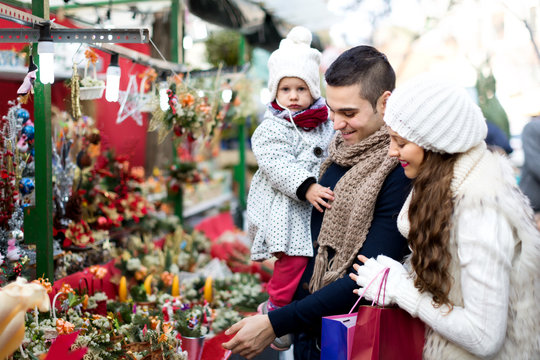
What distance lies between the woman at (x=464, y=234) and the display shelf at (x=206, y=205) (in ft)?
13.5

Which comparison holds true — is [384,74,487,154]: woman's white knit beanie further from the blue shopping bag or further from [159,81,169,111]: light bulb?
[159,81,169,111]: light bulb

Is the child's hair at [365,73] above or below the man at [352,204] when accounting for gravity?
above

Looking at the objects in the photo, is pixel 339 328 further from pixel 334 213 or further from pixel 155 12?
pixel 155 12

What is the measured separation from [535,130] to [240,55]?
139 inches

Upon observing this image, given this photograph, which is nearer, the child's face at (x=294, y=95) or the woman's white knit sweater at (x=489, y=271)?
the woman's white knit sweater at (x=489, y=271)

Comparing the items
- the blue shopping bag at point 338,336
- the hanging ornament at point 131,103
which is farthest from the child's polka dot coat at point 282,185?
the hanging ornament at point 131,103

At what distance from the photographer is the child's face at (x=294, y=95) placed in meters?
2.12

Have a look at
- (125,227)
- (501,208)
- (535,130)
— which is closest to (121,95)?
(125,227)

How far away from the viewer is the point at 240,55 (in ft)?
18.9

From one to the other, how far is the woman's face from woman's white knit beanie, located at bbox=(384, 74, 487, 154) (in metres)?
0.02

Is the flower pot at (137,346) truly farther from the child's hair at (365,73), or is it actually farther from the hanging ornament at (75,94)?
the child's hair at (365,73)

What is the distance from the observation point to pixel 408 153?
138 centimetres

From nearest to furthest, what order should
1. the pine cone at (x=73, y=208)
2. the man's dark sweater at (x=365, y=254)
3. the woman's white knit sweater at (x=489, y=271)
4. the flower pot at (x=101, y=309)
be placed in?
the woman's white knit sweater at (x=489, y=271) → the man's dark sweater at (x=365, y=254) → the flower pot at (x=101, y=309) → the pine cone at (x=73, y=208)

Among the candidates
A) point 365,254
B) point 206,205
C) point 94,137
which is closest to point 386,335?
point 365,254
